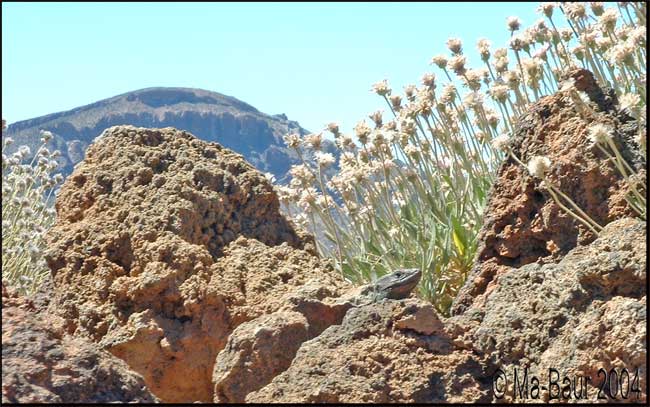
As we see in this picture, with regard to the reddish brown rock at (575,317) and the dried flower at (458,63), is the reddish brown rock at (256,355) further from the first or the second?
the dried flower at (458,63)

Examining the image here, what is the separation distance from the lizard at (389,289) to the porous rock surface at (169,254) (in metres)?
0.13

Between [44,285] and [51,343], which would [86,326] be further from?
[51,343]

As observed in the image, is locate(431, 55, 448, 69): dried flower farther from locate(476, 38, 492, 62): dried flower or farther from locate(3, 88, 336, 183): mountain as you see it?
locate(3, 88, 336, 183): mountain

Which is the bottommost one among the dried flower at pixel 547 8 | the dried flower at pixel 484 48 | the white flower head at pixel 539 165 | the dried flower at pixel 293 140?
the white flower head at pixel 539 165

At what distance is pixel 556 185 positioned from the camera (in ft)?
13.0

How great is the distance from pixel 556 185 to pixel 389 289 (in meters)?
0.82

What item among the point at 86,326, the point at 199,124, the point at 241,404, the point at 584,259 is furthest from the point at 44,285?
the point at 199,124

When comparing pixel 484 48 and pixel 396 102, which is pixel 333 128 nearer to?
pixel 396 102

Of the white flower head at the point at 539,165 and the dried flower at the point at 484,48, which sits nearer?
the white flower head at the point at 539,165

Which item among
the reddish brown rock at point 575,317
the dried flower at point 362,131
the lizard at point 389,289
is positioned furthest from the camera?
the dried flower at point 362,131

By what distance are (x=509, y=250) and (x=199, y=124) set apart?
3807 inches

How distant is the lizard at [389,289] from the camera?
3.73m

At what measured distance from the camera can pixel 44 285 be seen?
167 inches

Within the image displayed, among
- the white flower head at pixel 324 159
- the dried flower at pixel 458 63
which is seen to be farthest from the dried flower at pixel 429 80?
the white flower head at pixel 324 159
